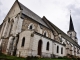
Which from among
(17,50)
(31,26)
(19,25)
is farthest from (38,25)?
(17,50)

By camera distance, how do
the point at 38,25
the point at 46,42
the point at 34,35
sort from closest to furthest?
the point at 34,35 → the point at 46,42 → the point at 38,25

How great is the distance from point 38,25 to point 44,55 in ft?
31.2

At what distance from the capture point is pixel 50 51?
822 inches

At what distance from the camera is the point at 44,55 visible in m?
18.9

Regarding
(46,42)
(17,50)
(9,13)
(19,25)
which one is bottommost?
(17,50)

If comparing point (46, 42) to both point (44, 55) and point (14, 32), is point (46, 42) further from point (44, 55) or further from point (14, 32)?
point (14, 32)

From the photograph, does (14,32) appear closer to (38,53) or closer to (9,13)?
(38,53)

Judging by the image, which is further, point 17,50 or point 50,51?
point 50,51

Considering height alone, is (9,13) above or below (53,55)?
above

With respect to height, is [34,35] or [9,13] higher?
[9,13]

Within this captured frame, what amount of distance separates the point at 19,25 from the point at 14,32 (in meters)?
1.97

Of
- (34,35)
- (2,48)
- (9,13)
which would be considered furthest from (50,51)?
(9,13)

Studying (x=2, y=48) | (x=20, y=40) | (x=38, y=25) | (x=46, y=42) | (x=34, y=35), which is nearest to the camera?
(x=34, y=35)

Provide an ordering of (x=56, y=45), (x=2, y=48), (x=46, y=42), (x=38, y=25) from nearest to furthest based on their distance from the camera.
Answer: (x=46, y=42) < (x=2, y=48) < (x=56, y=45) < (x=38, y=25)
